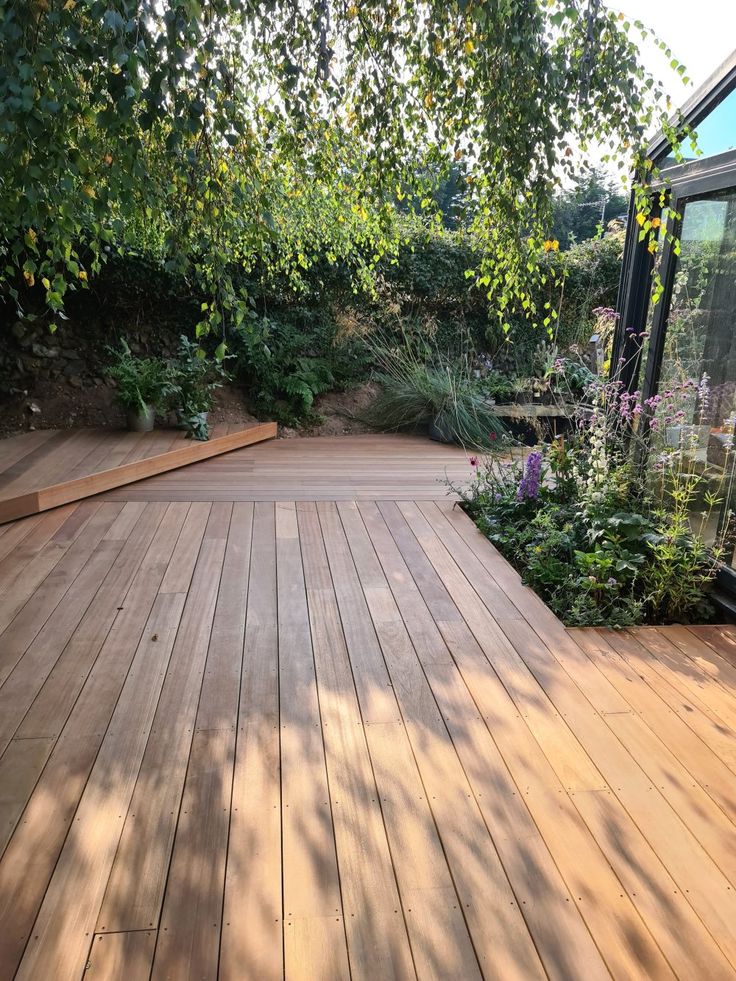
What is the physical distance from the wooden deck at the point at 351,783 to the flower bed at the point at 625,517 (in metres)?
0.17

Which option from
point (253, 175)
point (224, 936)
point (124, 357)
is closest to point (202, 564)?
point (253, 175)

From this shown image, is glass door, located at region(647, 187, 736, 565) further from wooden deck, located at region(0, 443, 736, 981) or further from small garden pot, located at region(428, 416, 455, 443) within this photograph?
small garden pot, located at region(428, 416, 455, 443)

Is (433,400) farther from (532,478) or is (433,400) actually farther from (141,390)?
(532,478)

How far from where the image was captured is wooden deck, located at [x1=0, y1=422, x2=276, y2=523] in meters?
4.29

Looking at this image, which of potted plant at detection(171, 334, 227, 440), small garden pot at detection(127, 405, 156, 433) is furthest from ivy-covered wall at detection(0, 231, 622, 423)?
small garden pot at detection(127, 405, 156, 433)

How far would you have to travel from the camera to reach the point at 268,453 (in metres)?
6.09

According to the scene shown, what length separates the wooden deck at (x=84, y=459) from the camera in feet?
14.1

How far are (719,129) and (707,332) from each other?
814mm

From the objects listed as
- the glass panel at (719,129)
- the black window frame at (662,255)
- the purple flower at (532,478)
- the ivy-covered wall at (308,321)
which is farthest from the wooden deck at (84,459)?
the glass panel at (719,129)

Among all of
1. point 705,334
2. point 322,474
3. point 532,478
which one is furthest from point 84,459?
point 705,334

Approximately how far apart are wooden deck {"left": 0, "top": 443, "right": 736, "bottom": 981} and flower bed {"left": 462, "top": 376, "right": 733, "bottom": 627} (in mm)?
167

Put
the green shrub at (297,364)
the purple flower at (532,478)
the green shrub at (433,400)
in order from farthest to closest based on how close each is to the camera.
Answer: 1. the green shrub at (297,364)
2. the green shrub at (433,400)
3. the purple flower at (532,478)

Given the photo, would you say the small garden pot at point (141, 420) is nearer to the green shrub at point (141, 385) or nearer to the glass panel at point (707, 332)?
the green shrub at point (141, 385)

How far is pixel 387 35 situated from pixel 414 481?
3396 mm
